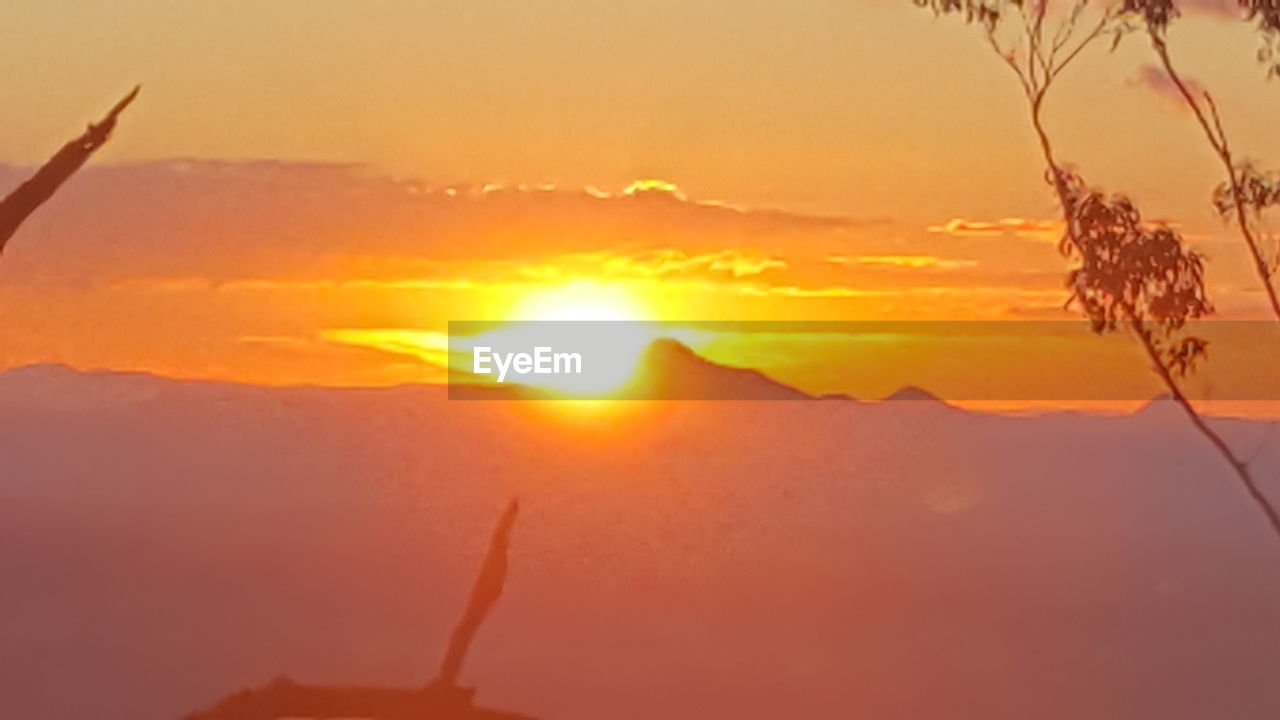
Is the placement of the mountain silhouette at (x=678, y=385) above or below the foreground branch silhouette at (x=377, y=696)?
above

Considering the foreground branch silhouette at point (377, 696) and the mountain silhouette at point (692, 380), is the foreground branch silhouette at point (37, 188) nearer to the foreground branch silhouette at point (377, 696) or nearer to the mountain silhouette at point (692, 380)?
the foreground branch silhouette at point (377, 696)

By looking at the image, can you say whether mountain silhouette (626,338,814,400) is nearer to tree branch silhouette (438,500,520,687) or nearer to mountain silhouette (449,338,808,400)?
mountain silhouette (449,338,808,400)

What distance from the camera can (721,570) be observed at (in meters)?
6.93

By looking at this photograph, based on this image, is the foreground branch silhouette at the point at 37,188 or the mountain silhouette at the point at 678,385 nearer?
the foreground branch silhouette at the point at 37,188

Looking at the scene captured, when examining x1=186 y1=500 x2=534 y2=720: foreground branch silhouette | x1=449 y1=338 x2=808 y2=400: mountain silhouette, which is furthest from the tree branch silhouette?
x1=449 y1=338 x2=808 y2=400: mountain silhouette

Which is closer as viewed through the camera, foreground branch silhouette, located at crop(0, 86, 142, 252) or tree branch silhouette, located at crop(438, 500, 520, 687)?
foreground branch silhouette, located at crop(0, 86, 142, 252)

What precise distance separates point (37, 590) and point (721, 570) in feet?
9.22

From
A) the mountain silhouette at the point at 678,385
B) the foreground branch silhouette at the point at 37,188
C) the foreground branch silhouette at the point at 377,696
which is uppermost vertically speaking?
the mountain silhouette at the point at 678,385

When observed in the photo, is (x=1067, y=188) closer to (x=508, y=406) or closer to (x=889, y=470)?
(x=889, y=470)

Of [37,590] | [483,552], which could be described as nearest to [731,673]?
[483,552]

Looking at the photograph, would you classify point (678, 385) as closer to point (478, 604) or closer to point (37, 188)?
point (478, 604)

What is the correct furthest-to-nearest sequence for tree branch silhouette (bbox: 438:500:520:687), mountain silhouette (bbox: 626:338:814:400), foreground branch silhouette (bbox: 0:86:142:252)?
mountain silhouette (bbox: 626:338:814:400), tree branch silhouette (bbox: 438:500:520:687), foreground branch silhouette (bbox: 0:86:142:252)

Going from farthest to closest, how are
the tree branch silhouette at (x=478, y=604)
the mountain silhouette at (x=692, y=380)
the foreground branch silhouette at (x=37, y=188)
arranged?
1. the mountain silhouette at (x=692, y=380)
2. the tree branch silhouette at (x=478, y=604)
3. the foreground branch silhouette at (x=37, y=188)

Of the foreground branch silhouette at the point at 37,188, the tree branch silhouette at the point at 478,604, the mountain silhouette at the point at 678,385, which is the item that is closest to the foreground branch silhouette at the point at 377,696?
the tree branch silhouette at the point at 478,604
